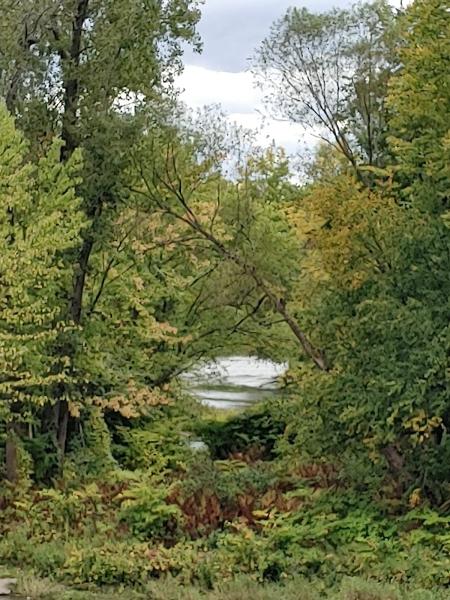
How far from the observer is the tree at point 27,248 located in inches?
441

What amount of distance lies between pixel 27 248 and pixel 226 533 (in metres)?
4.27

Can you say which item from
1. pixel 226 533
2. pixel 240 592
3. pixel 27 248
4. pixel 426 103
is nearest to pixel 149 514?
pixel 226 533

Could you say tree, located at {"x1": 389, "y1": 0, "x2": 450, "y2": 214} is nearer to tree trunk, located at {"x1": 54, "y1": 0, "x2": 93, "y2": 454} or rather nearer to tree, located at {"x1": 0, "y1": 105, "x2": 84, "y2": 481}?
tree, located at {"x1": 0, "y1": 105, "x2": 84, "y2": 481}

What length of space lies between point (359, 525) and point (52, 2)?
9.06m

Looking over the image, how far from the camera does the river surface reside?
18.5 meters

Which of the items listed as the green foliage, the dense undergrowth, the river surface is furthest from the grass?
the river surface

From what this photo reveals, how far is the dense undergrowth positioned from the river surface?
3027 mm

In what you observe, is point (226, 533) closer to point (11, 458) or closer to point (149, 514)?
point (149, 514)

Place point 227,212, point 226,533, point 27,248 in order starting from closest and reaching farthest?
point 226,533 → point 27,248 → point 227,212

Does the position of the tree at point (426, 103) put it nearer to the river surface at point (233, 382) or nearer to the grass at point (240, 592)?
the river surface at point (233, 382)

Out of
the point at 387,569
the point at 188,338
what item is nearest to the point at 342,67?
the point at 188,338

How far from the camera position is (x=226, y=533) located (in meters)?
10.4

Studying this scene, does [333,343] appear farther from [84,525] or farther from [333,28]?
[333,28]

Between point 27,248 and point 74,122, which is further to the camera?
point 74,122
